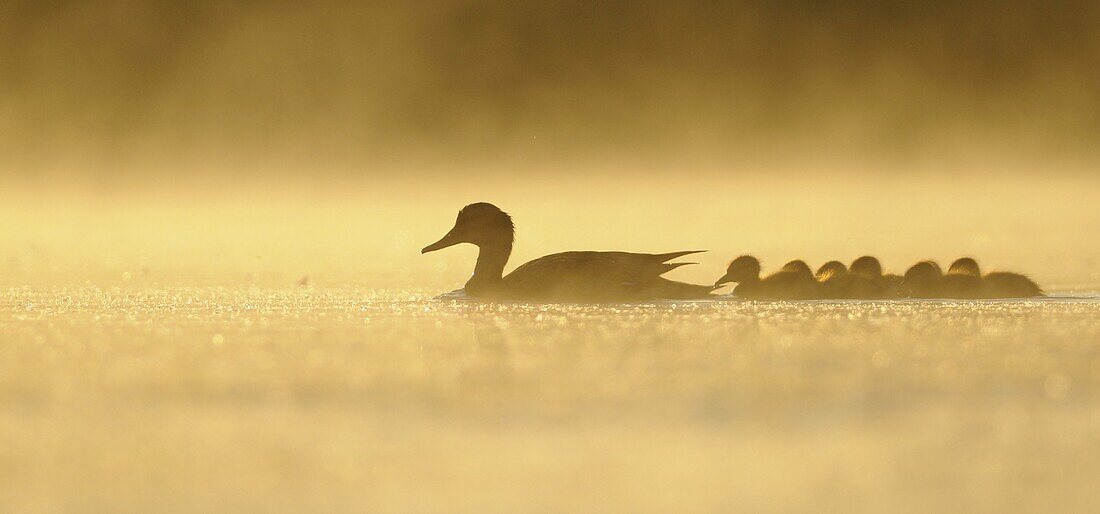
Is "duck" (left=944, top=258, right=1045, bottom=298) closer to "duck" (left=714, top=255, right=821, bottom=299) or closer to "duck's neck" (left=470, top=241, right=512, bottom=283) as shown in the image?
"duck" (left=714, top=255, right=821, bottom=299)

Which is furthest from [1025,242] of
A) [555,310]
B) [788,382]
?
[788,382]

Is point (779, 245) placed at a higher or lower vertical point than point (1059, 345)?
higher

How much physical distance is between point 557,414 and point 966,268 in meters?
7.75

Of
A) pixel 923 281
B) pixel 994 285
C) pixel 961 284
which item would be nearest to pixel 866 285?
pixel 923 281

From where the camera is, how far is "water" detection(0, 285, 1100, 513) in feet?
20.6

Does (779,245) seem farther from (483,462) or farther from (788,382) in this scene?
(483,462)

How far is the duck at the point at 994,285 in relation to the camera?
556 inches

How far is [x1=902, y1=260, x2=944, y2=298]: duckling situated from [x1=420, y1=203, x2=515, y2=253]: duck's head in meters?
3.42

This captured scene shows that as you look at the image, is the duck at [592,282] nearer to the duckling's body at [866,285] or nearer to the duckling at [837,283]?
the duckling at [837,283]

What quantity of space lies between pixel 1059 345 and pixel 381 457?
477cm

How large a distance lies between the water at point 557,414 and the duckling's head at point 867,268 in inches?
Result: 89.6

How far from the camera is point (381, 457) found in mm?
6891

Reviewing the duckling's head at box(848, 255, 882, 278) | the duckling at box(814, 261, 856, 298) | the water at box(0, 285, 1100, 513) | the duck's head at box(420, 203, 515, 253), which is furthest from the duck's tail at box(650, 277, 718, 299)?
the water at box(0, 285, 1100, 513)

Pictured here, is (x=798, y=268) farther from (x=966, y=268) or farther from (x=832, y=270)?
(x=966, y=268)
